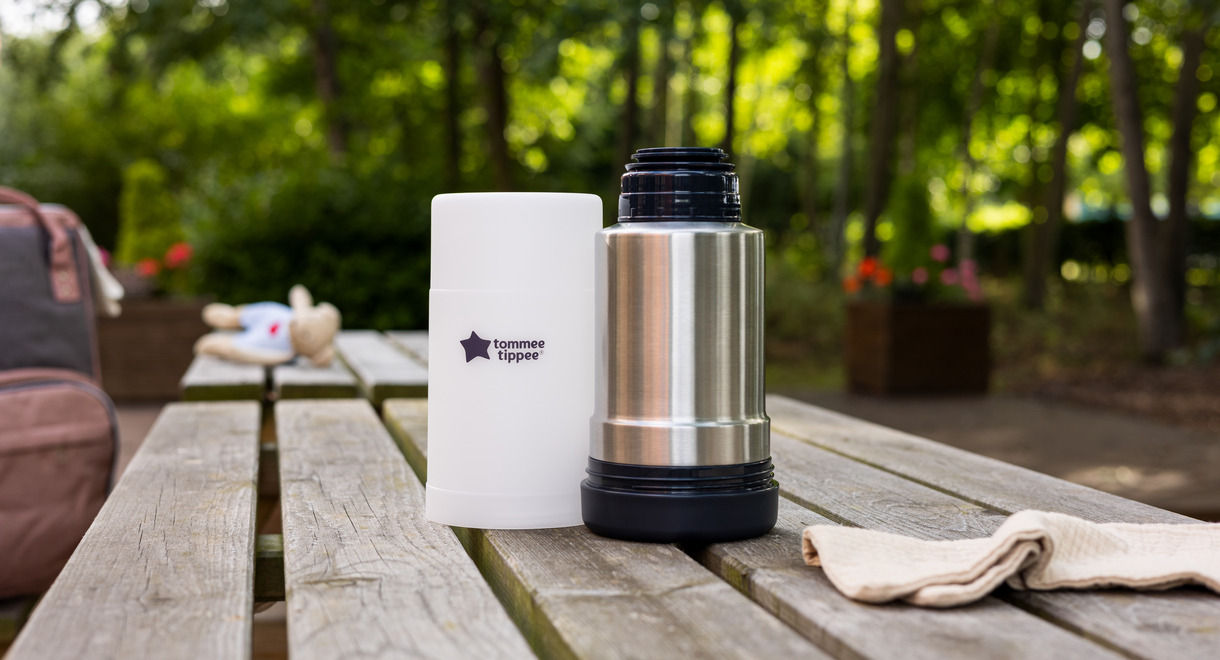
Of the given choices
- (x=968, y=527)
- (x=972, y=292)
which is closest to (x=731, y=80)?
(x=972, y=292)

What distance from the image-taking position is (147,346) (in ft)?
30.7

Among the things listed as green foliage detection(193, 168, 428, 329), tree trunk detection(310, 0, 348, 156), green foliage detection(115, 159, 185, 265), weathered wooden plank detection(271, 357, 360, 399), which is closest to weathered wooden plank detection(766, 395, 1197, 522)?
weathered wooden plank detection(271, 357, 360, 399)

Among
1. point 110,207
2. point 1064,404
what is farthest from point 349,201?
point 110,207

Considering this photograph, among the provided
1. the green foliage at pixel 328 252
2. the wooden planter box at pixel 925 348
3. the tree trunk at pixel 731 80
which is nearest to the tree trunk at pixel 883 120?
the tree trunk at pixel 731 80

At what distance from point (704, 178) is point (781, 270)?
54.4 ft

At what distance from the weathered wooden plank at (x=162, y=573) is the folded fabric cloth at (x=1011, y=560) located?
0.56 m

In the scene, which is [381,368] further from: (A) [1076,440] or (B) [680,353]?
(A) [1076,440]

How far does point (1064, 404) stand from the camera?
394 inches

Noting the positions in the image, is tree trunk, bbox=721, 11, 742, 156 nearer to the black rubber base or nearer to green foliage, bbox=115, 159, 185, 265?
green foliage, bbox=115, 159, 185, 265

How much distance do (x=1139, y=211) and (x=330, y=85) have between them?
28.1ft

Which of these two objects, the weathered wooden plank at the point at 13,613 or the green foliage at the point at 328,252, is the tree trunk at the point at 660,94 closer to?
the green foliage at the point at 328,252

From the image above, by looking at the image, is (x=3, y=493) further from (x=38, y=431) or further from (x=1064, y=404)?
(x=1064, y=404)

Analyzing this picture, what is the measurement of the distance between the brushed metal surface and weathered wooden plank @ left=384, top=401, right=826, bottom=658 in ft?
0.40

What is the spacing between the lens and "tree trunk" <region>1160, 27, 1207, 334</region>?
12.2 m
